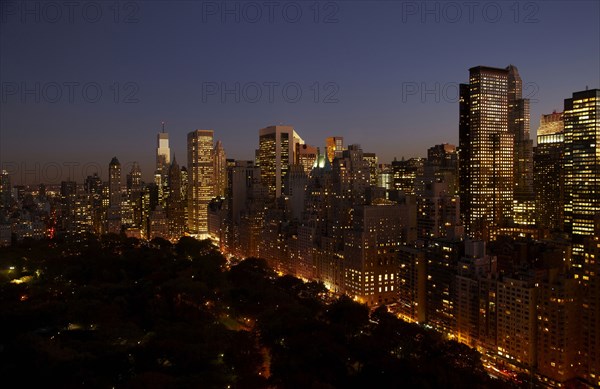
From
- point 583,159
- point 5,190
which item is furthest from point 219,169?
point 583,159

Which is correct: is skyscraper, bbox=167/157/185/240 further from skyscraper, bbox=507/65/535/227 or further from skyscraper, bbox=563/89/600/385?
skyscraper, bbox=563/89/600/385

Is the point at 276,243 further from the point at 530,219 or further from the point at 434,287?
the point at 530,219

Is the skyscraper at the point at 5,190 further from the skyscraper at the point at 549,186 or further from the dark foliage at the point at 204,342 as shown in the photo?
the skyscraper at the point at 549,186

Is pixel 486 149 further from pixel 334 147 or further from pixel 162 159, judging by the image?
pixel 162 159

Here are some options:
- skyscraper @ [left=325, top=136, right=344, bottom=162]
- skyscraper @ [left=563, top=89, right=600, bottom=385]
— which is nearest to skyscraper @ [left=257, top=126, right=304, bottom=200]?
skyscraper @ [left=325, top=136, right=344, bottom=162]

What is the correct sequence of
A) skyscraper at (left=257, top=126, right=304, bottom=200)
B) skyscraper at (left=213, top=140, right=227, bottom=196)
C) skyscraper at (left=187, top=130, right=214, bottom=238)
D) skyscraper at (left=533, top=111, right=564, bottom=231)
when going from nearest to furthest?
skyscraper at (left=533, top=111, right=564, bottom=231) → skyscraper at (left=257, top=126, right=304, bottom=200) → skyscraper at (left=187, top=130, right=214, bottom=238) → skyscraper at (left=213, top=140, right=227, bottom=196)

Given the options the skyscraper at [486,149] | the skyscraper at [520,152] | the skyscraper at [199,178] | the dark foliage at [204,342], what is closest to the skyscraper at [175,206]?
the skyscraper at [199,178]

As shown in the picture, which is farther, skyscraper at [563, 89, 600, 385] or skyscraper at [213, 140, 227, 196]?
skyscraper at [213, 140, 227, 196]
